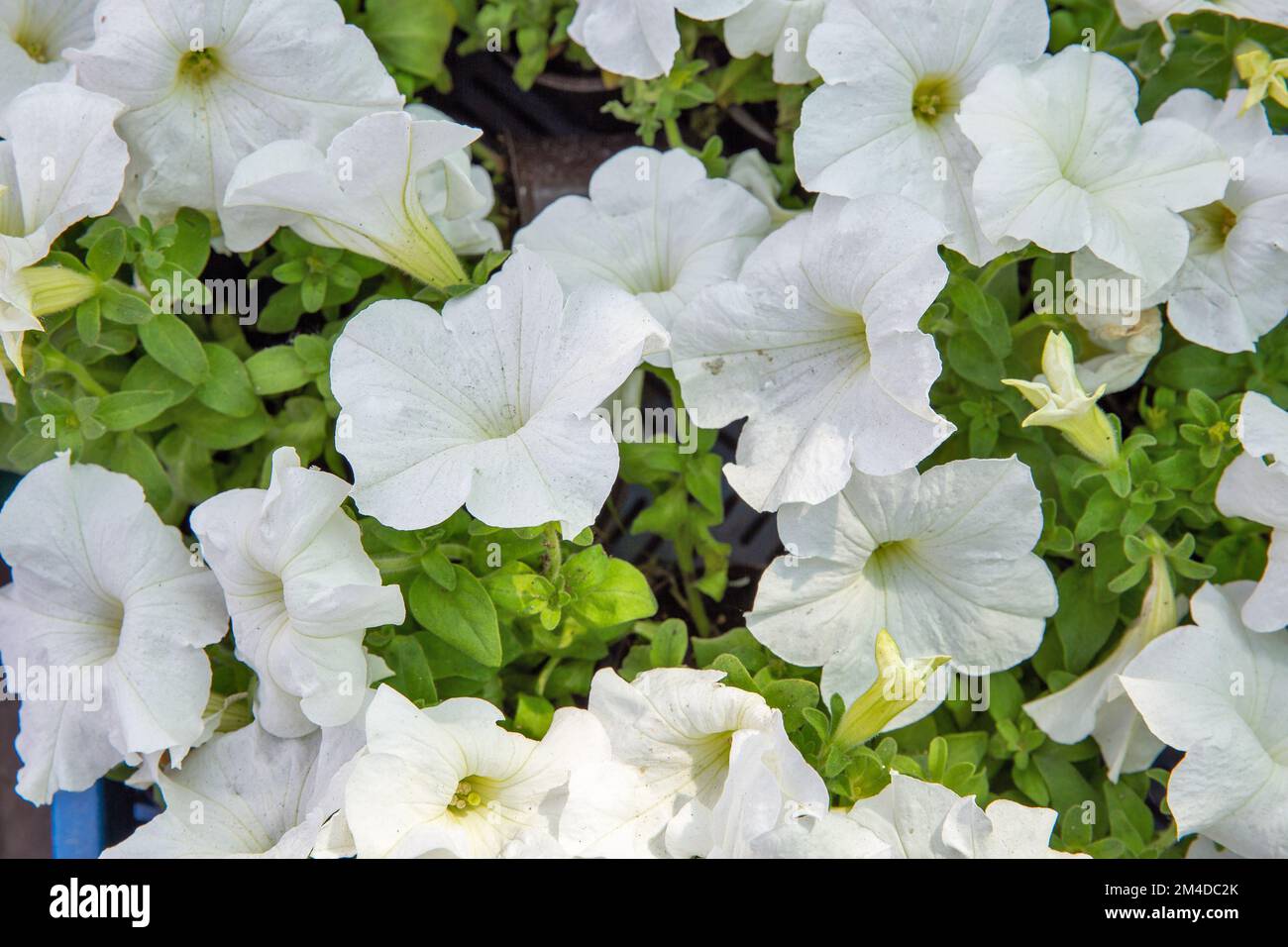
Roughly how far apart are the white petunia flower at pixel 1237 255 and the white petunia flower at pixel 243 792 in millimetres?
823

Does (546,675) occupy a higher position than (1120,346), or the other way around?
(1120,346)

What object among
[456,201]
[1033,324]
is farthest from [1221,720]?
[456,201]

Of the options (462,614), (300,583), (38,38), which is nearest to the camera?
(300,583)

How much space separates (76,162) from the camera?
3.27 feet

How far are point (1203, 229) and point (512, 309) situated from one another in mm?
663

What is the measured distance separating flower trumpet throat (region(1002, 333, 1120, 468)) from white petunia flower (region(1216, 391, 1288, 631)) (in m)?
0.11

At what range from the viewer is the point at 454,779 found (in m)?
0.96

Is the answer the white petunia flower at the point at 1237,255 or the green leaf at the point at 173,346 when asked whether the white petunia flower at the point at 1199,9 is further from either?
the green leaf at the point at 173,346

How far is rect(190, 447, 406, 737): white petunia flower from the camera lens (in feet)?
3.01

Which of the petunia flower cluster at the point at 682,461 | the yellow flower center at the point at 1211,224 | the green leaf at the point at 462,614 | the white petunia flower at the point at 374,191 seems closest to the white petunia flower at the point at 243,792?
the petunia flower cluster at the point at 682,461

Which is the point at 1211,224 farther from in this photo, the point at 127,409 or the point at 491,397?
the point at 127,409

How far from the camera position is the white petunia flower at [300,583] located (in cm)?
92

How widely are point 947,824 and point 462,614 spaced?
0.44 metres

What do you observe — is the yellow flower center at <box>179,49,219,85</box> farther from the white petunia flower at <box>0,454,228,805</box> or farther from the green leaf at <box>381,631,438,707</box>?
the green leaf at <box>381,631,438,707</box>
